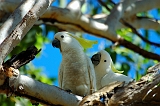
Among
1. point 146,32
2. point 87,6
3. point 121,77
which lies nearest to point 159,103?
point 121,77

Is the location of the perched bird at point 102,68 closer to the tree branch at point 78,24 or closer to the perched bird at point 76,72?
the perched bird at point 76,72

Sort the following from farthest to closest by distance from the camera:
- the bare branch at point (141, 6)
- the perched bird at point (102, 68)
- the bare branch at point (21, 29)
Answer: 1. the bare branch at point (141, 6)
2. the perched bird at point (102, 68)
3. the bare branch at point (21, 29)

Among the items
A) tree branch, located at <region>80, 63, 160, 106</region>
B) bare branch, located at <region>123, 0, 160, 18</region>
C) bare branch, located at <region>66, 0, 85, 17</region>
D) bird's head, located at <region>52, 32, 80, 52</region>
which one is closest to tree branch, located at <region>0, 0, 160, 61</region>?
bare branch, located at <region>66, 0, 85, 17</region>

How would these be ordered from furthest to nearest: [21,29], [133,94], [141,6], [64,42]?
[141,6] → [64,42] → [21,29] → [133,94]


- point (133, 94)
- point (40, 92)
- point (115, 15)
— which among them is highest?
point (115, 15)

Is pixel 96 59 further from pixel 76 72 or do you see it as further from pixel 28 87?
pixel 28 87

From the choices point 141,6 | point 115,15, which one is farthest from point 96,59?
point 141,6

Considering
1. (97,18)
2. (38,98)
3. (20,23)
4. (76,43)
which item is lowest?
(38,98)

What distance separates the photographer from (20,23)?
65.7 inches

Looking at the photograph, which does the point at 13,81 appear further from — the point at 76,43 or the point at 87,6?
the point at 87,6

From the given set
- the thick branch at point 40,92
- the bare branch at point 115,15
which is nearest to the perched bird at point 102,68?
the thick branch at point 40,92

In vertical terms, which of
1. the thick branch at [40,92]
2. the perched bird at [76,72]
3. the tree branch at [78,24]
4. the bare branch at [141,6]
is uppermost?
the bare branch at [141,6]

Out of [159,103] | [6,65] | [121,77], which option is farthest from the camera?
[121,77]

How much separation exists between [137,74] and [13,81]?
230 cm
